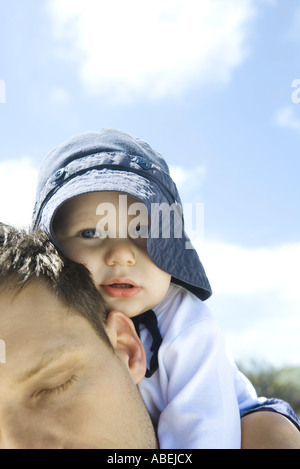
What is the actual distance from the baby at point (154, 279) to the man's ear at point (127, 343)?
3.2 inches

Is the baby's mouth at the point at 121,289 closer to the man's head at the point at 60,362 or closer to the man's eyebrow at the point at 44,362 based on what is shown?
the man's head at the point at 60,362

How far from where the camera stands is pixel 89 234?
2.37 meters

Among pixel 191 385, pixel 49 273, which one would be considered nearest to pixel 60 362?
pixel 49 273

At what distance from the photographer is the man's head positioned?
184cm

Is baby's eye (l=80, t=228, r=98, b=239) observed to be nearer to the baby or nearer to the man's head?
the baby

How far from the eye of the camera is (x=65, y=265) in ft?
7.20

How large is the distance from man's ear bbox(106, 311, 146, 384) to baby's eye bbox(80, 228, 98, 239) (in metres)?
0.33

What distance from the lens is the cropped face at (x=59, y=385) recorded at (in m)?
1.83

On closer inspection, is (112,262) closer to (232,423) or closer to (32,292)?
(32,292)

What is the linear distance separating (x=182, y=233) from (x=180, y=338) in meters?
0.53

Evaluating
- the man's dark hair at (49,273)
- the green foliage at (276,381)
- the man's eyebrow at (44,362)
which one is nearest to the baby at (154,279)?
the man's dark hair at (49,273)
